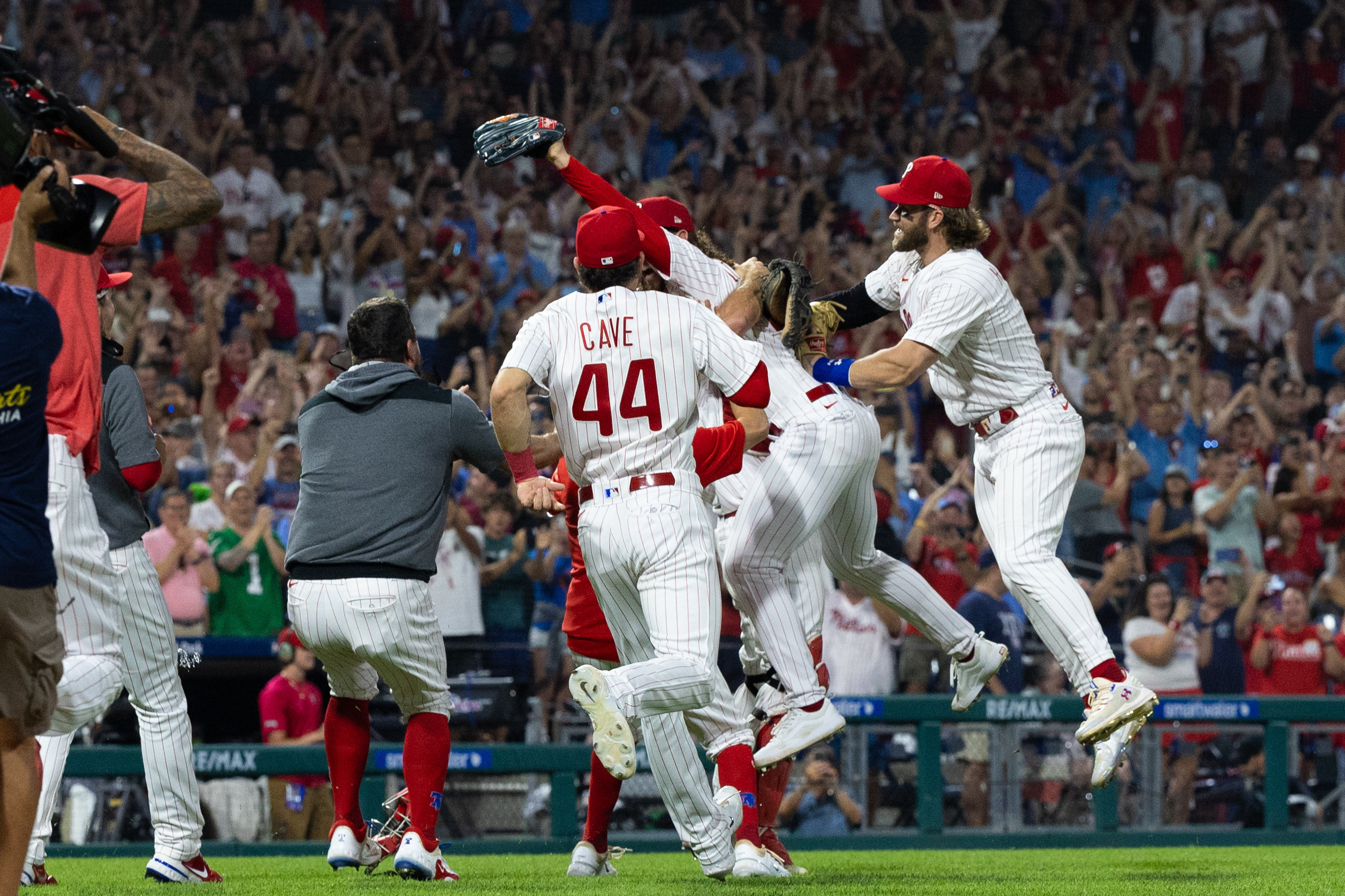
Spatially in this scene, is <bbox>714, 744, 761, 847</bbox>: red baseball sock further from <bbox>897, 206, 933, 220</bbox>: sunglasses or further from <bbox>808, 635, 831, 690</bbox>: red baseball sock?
<bbox>897, 206, 933, 220</bbox>: sunglasses

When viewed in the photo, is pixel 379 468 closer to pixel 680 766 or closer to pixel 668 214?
pixel 680 766

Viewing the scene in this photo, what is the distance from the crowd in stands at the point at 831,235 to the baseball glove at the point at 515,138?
3925mm

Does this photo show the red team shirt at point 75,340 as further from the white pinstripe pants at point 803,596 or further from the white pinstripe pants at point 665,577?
the white pinstripe pants at point 803,596

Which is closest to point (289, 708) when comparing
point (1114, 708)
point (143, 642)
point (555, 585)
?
point (555, 585)

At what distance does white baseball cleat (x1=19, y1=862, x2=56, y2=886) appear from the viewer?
17.9 ft

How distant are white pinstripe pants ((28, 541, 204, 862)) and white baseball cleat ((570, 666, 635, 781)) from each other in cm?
165

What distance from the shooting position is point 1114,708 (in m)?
5.56

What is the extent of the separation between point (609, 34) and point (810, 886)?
11670 millimetres

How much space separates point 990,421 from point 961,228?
0.77m

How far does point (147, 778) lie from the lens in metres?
5.47

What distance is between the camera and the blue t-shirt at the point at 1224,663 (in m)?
9.83

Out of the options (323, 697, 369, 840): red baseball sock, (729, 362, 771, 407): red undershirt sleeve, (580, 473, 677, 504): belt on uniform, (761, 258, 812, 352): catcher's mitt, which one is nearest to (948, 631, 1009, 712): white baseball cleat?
(761, 258, 812, 352): catcher's mitt

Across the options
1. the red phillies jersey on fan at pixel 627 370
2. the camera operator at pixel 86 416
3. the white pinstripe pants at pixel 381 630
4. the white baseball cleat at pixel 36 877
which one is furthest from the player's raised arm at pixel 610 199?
the white baseball cleat at pixel 36 877

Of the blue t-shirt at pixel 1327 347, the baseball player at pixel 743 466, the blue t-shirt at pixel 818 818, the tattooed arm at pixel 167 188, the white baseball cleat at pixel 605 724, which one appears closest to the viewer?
the tattooed arm at pixel 167 188
